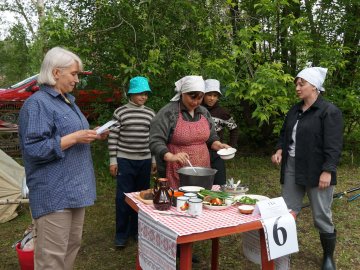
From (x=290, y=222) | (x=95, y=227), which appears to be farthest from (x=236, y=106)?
(x=290, y=222)

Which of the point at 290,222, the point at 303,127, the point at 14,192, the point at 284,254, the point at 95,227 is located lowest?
the point at 95,227

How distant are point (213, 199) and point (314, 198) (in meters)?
1.12

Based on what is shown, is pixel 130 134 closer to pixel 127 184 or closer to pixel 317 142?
pixel 127 184

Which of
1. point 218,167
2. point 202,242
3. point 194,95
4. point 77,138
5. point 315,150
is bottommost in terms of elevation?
point 202,242

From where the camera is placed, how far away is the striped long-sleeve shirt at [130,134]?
3.47 meters

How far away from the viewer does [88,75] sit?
18.5 feet

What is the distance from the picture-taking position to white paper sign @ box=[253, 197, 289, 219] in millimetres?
2160

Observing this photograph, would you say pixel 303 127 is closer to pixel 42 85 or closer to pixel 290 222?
pixel 290 222

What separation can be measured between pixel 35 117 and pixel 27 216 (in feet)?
10.0

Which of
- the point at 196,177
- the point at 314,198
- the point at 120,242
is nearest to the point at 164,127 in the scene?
the point at 196,177

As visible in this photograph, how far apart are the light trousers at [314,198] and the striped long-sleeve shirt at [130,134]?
4.48 feet

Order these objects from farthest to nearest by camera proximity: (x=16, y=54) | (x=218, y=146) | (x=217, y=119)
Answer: (x=16, y=54), (x=217, y=119), (x=218, y=146)

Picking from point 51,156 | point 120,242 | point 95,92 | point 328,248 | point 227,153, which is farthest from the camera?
point 95,92

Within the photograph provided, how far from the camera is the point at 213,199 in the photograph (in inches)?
91.7
